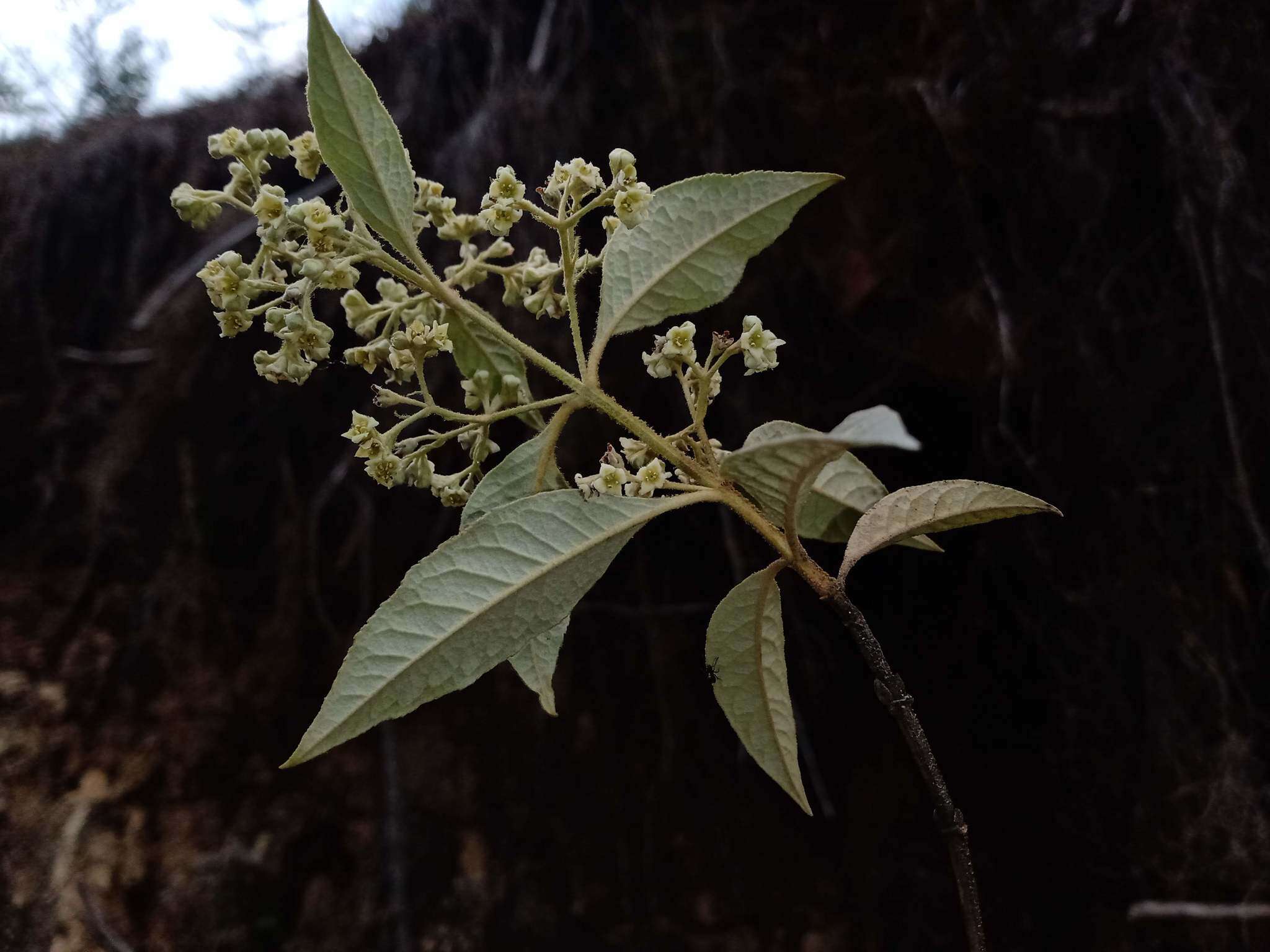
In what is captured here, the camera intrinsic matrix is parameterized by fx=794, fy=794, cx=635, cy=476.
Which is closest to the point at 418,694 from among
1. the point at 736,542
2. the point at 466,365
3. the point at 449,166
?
the point at 466,365

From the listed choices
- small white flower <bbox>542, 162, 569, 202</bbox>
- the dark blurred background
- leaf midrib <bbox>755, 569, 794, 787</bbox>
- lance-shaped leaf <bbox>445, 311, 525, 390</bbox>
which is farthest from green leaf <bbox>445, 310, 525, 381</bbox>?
the dark blurred background

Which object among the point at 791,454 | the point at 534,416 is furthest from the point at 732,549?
the point at 791,454

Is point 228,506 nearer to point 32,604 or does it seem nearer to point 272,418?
point 272,418

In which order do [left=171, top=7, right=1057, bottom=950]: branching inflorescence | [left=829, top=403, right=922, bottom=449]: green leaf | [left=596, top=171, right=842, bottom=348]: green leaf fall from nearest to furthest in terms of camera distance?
[left=829, top=403, right=922, bottom=449]: green leaf < [left=171, top=7, right=1057, bottom=950]: branching inflorescence < [left=596, top=171, right=842, bottom=348]: green leaf

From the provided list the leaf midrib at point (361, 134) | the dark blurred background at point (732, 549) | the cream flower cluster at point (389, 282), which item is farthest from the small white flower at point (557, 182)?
the dark blurred background at point (732, 549)

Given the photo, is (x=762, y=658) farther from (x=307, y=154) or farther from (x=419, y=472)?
(x=307, y=154)

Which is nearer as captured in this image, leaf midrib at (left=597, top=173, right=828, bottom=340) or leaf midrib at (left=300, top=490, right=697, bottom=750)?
leaf midrib at (left=300, top=490, right=697, bottom=750)

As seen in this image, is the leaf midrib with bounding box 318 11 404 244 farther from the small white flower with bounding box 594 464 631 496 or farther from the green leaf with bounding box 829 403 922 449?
the green leaf with bounding box 829 403 922 449

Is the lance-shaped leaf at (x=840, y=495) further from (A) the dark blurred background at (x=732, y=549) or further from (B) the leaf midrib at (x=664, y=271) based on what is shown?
(A) the dark blurred background at (x=732, y=549)

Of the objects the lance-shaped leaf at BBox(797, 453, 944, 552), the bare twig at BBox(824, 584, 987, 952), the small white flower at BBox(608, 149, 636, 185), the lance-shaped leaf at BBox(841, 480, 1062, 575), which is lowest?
the bare twig at BBox(824, 584, 987, 952)
